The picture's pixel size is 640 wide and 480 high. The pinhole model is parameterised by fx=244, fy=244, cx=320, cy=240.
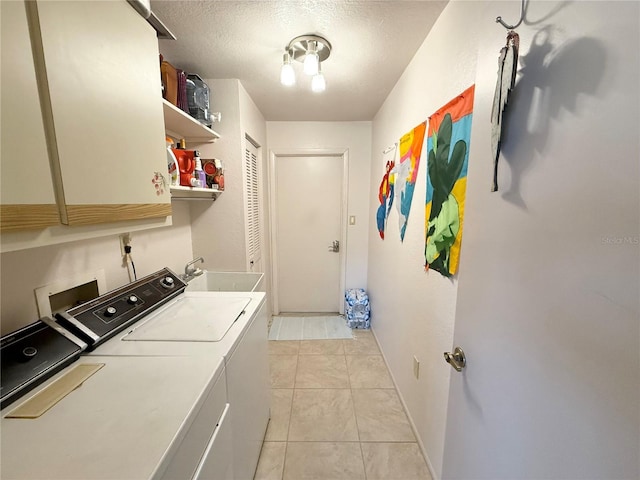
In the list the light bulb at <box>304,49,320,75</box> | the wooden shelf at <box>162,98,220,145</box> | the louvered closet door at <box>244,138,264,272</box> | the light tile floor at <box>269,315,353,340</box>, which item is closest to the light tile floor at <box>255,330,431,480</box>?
the light tile floor at <box>269,315,353,340</box>

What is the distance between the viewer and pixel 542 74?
1.72 feet

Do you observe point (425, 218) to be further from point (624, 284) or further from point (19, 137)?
point (19, 137)

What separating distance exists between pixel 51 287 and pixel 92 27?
35.3 inches

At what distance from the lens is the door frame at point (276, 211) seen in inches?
112

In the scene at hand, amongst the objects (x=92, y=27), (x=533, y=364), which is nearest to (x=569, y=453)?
(x=533, y=364)

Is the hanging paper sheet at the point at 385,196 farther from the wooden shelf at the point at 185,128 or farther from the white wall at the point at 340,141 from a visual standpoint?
the wooden shelf at the point at 185,128

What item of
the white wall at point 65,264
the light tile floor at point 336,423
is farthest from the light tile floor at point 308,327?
the white wall at point 65,264

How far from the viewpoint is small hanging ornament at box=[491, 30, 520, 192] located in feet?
1.87

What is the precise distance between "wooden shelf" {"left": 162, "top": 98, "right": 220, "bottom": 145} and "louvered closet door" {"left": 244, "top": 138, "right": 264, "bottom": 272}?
0.34 meters

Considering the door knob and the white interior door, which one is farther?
the white interior door

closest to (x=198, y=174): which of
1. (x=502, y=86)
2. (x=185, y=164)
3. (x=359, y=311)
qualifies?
(x=185, y=164)

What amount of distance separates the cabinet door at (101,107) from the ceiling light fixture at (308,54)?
74 cm

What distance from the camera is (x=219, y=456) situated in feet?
2.64

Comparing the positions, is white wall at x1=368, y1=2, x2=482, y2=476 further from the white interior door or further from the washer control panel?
the washer control panel
